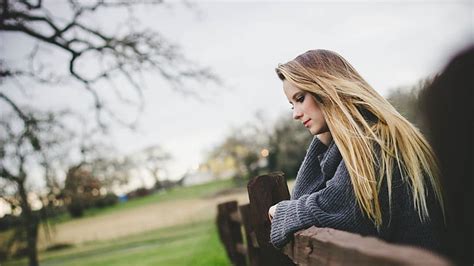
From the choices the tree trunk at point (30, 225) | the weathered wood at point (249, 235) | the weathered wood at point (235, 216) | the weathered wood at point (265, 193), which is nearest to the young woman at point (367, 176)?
the weathered wood at point (265, 193)

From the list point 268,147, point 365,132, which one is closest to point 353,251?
point 365,132

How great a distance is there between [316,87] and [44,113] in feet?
34.6

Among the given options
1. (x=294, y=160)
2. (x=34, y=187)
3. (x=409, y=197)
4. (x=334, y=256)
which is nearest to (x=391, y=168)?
(x=409, y=197)

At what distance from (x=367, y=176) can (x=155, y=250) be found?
1318 cm

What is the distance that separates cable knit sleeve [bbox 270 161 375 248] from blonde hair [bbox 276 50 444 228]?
2.3 inches

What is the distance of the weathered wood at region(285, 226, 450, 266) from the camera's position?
775 mm

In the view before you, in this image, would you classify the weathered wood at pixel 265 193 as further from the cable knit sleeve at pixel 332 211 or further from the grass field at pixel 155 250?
the grass field at pixel 155 250

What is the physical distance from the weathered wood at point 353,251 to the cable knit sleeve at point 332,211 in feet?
0.49

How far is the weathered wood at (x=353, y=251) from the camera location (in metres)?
0.77

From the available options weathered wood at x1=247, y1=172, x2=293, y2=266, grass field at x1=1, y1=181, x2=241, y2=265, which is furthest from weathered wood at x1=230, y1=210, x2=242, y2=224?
weathered wood at x1=247, y1=172, x2=293, y2=266

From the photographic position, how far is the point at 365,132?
174cm

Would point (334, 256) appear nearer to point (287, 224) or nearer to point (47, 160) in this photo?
point (287, 224)

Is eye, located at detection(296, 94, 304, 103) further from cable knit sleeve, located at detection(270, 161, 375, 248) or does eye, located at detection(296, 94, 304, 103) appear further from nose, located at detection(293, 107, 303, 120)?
cable knit sleeve, located at detection(270, 161, 375, 248)

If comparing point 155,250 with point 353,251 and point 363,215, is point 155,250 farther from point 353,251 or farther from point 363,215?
point 353,251
